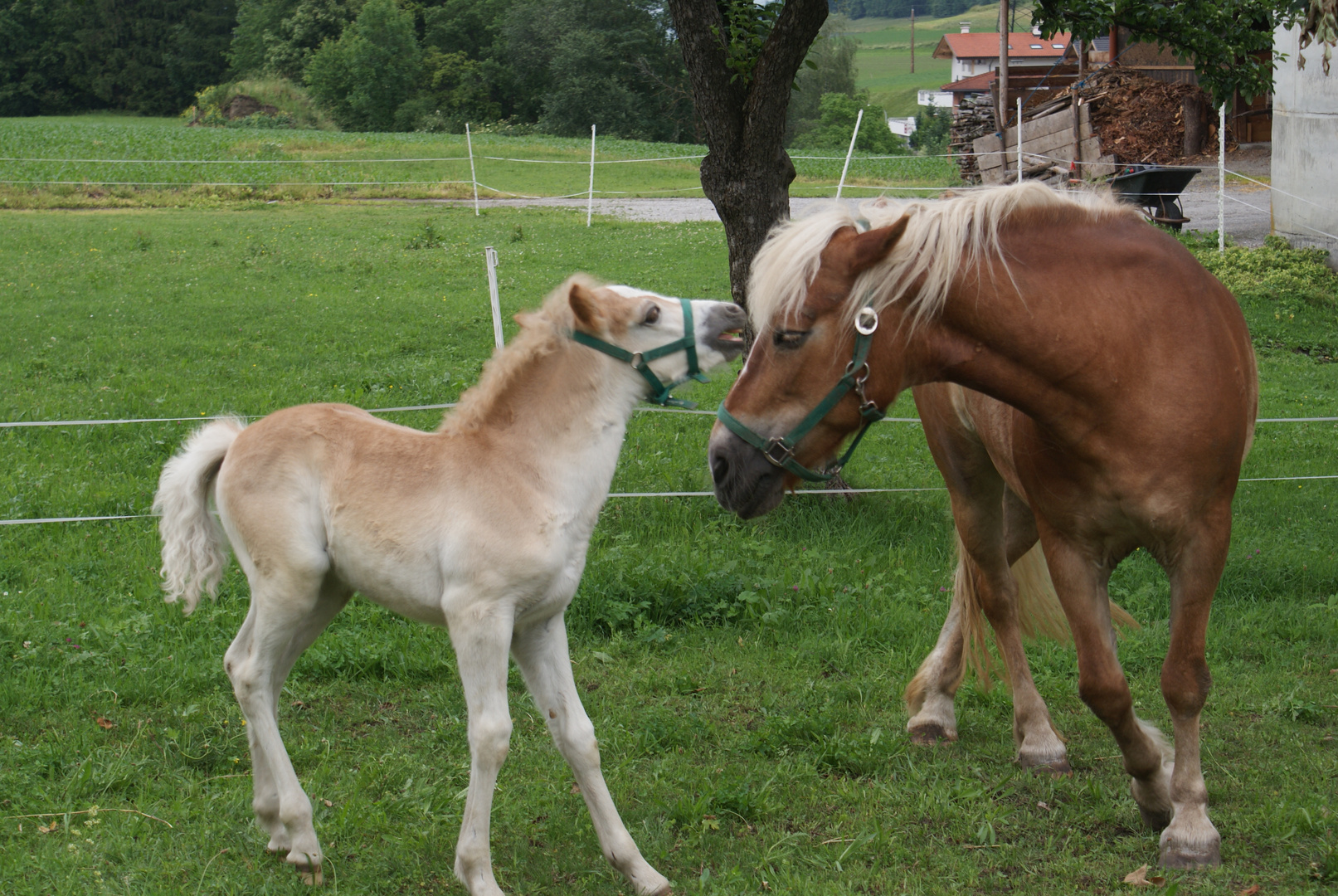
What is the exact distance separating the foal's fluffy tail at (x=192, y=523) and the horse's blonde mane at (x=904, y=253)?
1785mm

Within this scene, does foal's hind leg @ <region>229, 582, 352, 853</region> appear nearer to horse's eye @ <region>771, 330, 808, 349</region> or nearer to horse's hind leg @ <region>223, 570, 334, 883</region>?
horse's hind leg @ <region>223, 570, 334, 883</region>

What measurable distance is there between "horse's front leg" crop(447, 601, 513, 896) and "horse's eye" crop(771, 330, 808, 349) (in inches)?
42.5

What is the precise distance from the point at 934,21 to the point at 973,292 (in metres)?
158

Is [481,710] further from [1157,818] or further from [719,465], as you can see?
[1157,818]

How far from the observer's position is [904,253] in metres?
2.96

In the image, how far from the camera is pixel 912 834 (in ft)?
11.8

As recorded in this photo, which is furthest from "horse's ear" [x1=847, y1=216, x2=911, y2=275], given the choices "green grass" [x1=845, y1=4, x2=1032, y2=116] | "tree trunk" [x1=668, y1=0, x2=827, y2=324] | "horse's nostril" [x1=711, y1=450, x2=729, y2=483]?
"green grass" [x1=845, y1=4, x2=1032, y2=116]

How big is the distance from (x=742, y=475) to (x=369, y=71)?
186 feet

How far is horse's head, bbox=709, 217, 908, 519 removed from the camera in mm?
2965

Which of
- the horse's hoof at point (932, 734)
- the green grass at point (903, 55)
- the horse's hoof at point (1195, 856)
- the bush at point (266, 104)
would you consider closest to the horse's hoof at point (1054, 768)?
the horse's hoof at point (932, 734)

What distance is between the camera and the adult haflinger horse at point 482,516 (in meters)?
2.97

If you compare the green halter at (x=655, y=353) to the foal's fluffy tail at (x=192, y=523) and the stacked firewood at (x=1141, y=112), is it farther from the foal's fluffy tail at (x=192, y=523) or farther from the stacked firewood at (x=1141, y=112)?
the stacked firewood at (x=1141, y=112)

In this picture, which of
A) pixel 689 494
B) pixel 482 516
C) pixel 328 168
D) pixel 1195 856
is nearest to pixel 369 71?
pixel 328 168

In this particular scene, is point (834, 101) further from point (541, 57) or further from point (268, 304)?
point (268, 304)
